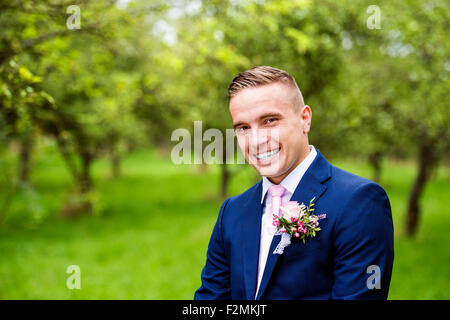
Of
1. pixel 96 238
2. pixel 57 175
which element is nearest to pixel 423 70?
pixel 96 238

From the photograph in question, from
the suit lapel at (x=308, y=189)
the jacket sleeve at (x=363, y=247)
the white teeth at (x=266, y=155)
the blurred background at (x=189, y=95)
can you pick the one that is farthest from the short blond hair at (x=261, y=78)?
the blurred background at (x=189, y=95)

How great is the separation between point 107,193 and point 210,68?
54.8 feet

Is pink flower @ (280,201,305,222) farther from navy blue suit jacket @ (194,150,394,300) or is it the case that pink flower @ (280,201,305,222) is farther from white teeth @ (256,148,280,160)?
white teeth @ (256,148,280,160)

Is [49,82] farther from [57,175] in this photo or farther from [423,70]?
[57,175]

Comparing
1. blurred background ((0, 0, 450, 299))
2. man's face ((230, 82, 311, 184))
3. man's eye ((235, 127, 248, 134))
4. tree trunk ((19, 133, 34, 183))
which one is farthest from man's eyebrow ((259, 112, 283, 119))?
tree trunk ((19, 133, 34, 183))

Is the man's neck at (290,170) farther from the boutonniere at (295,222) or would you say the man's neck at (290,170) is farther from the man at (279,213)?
the boutonniere at (295,222)

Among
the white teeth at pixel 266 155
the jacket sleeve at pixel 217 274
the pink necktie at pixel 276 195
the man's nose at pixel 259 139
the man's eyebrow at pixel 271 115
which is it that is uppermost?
the man's eyebrow at pixel 271 115

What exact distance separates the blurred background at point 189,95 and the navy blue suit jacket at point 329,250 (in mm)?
2791

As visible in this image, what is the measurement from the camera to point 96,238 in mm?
14391

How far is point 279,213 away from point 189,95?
460 inches

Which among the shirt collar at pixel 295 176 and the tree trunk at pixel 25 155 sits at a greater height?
the tree trunk at pixel 25 155

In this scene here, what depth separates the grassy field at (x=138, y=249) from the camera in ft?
27.7

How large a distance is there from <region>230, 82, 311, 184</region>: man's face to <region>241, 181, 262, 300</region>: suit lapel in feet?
0.89

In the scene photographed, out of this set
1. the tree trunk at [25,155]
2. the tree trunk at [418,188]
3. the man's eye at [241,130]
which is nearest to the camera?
the man's eye at [241,130]
